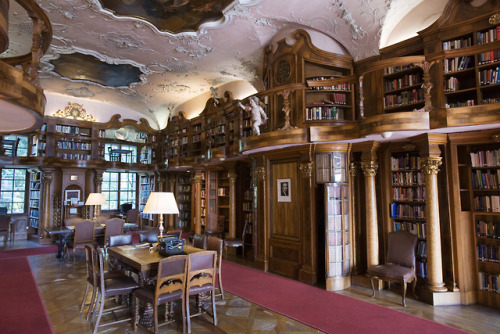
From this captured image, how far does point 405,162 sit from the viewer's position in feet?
18.8

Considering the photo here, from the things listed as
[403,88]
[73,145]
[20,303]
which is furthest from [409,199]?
[73,145]

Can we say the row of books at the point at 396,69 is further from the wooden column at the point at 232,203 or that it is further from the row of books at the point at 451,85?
the wooden column at the point at 232,203

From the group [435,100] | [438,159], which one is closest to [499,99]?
[435,100]

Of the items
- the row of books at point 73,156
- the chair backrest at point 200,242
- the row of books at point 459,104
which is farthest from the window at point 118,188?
the row of books at point 459,104

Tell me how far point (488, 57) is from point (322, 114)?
9.14 feet

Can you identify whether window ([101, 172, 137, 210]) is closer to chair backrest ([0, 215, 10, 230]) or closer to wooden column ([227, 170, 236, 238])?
chair backrest ([0, 215, 10, 230])

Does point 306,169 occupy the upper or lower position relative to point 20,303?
upper

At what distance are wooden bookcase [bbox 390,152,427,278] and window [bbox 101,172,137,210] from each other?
11.3 meters

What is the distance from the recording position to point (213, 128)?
9.95 meters

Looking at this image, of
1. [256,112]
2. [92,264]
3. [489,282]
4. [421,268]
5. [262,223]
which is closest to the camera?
[92,264]

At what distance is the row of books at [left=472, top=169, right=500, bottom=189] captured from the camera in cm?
485

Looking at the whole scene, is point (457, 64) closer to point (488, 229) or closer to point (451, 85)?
point (451, 85)

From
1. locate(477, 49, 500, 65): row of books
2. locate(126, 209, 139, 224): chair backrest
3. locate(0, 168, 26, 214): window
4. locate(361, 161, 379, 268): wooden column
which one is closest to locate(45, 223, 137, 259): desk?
locate(126, 209, 139, 224): chair backrest

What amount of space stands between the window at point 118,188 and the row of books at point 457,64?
1246 centimetres
